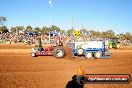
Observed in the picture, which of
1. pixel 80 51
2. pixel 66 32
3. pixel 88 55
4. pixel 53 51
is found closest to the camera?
pixel 53 51

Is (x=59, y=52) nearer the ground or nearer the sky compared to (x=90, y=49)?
nearer the ground

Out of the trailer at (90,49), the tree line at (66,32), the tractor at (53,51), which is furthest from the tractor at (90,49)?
the tree line at (66,32)

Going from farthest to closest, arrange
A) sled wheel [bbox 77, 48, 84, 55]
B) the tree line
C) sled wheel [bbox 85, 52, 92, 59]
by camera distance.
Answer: the tree line
sled wheel [bbox 77, 48, 84, 55]
sled wheel [bbox 85, 52, 92, 59]

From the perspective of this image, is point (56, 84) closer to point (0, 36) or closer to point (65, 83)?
point (65, 83)

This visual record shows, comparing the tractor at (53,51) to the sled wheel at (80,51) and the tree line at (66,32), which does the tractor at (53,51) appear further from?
the tree line at (66,32)

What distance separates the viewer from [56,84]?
9367 millimetres

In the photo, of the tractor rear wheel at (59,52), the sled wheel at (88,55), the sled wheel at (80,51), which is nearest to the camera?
the tractor rear wheel at (59,52)

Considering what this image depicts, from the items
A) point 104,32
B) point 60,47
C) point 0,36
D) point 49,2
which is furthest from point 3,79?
point 104,32

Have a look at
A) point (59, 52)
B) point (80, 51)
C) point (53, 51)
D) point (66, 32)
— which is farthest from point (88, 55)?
point (66, 32)

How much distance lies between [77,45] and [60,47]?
1.49 m

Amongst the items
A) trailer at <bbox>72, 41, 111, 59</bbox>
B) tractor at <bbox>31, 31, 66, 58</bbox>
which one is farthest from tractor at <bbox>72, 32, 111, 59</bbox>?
tractor at <bbox>31, 31, 66, 58</bbox>

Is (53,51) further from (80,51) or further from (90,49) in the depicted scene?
(90,49)

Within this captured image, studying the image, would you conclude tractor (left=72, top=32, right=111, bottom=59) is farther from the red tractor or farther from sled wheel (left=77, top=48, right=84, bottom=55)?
the red tractor

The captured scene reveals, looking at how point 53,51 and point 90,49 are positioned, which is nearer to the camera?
point 53,51
